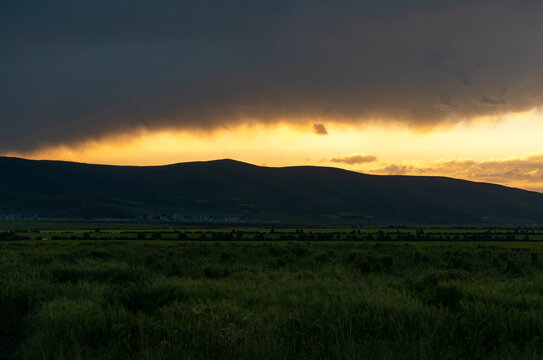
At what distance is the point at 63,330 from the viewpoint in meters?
8.63

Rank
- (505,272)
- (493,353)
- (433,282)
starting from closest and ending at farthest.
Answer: (493,353)
(433,282)
(505,272)

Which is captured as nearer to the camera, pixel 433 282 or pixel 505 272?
pixel 433 282

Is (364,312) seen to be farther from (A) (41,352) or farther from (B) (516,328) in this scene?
(A) (41,352)

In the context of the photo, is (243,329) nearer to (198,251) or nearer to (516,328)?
(516,328)

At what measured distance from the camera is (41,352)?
7879 mm

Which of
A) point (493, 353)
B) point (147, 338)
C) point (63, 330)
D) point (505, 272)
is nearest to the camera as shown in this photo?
point (493, 353)

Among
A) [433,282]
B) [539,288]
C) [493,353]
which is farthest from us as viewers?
[433,282]

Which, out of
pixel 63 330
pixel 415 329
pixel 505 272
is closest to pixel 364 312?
pixel 415 329

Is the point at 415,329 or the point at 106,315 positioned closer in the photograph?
the point at 415,329

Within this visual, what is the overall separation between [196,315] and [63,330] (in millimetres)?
2821

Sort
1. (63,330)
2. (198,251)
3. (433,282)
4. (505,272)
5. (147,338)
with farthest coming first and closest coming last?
(198,251) < (505,272) < (433,282) < (63,330) < (147,338)

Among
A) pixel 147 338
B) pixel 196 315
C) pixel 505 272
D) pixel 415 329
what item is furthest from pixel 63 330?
pixel 505 272

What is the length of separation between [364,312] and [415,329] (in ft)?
3.79

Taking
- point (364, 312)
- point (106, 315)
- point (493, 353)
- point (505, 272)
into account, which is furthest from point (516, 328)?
point (505, 272)
